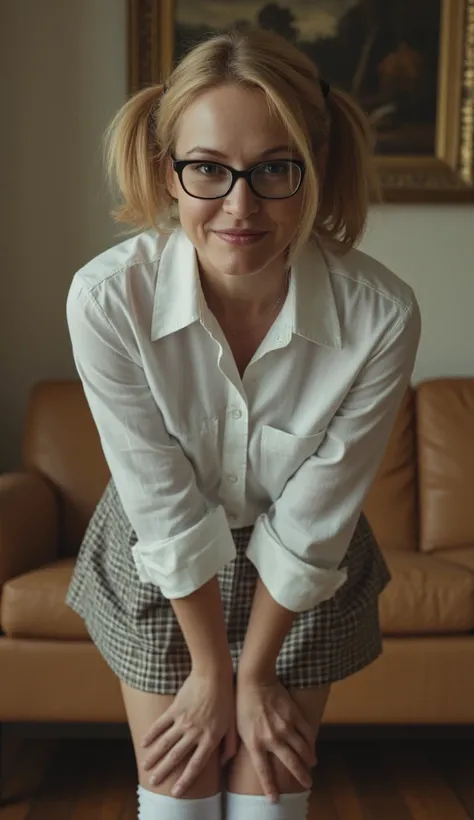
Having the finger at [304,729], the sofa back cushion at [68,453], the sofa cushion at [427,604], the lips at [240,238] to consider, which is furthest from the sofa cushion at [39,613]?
the lips at [240,238]

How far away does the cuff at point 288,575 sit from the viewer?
1055 mm

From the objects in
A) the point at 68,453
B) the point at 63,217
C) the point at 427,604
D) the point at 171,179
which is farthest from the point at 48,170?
the point at 171,179

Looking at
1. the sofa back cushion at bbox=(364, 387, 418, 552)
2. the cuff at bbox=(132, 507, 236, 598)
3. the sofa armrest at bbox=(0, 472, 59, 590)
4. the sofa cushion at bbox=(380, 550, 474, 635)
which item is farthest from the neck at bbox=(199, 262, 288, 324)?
the sofa back cushion at bbox=(364, 387, 418, 552)

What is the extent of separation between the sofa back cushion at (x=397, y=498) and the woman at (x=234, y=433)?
1.23m

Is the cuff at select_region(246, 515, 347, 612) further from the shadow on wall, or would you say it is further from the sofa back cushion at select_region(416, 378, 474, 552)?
the shadow on wall

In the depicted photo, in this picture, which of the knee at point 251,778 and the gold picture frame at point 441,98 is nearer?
the knee at point 251,778

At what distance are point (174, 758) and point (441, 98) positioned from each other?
2178mm

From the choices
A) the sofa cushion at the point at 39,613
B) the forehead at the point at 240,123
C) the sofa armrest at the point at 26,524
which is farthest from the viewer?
the sofa armrest at the point at 26,524

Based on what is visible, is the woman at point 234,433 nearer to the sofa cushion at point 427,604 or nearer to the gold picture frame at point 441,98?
the sofa cushion at point 427,604

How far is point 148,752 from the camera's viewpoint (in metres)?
1.08

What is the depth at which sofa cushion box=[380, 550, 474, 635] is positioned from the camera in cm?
183

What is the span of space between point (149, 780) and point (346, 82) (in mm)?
2115

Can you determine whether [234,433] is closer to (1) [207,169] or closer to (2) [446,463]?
(1) [207,169]

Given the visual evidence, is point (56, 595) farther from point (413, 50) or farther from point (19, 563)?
point (413, 50)
